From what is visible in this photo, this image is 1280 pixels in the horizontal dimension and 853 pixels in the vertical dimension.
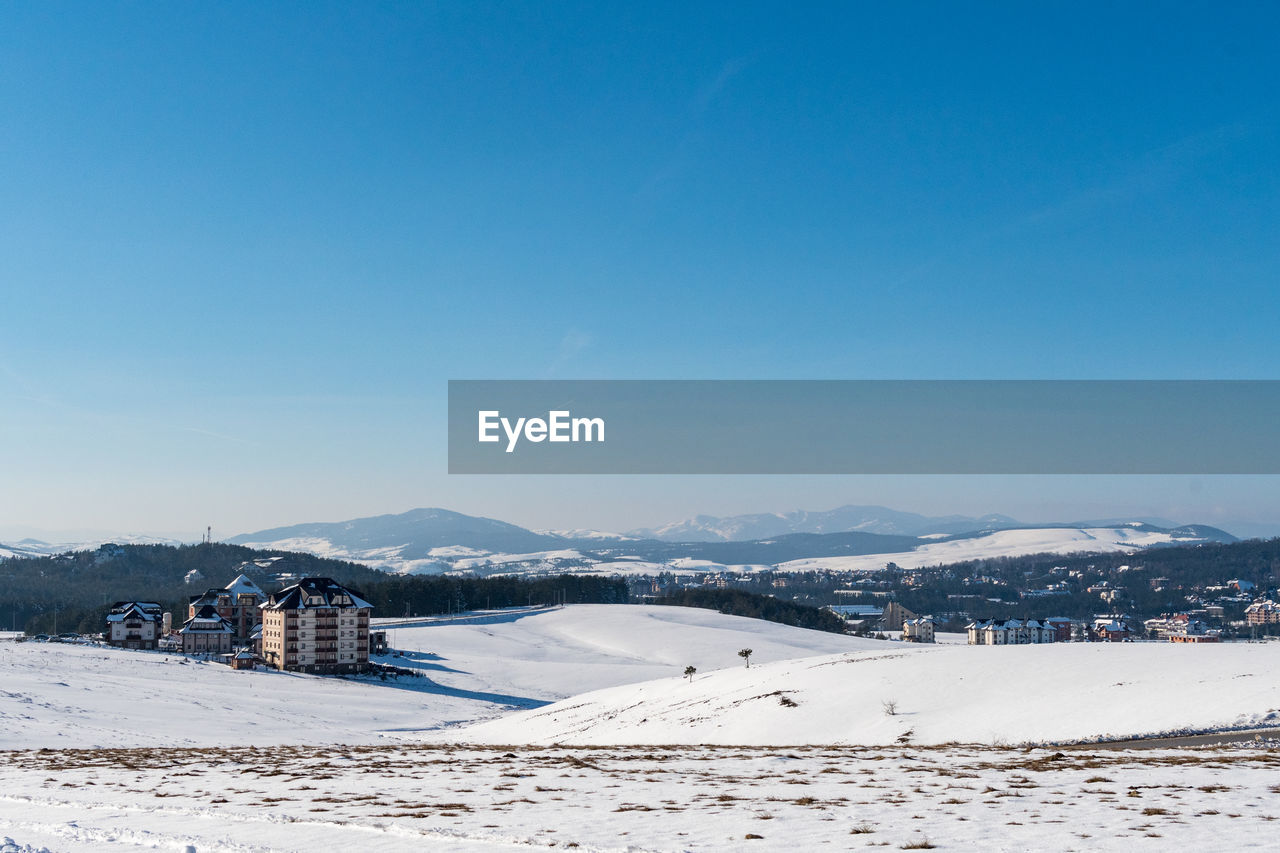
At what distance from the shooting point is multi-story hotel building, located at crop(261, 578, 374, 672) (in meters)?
103

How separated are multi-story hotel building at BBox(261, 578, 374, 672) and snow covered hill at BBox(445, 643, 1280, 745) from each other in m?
56.1

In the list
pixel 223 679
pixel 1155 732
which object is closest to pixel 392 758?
pixel 1155 732

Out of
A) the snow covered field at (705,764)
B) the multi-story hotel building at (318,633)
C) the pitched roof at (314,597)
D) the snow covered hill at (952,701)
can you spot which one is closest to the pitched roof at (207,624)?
the pitched roof at (314,597)

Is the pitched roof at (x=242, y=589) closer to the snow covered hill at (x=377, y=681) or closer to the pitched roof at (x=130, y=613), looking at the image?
the pitched roof at (x=130, y=613)

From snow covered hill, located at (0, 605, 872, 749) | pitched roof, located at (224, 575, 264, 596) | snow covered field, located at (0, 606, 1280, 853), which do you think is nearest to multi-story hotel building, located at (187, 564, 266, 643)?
pitched roof, located at (224, 575, 264, 596)

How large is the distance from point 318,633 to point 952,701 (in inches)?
3212

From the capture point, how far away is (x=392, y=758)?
92.9ft

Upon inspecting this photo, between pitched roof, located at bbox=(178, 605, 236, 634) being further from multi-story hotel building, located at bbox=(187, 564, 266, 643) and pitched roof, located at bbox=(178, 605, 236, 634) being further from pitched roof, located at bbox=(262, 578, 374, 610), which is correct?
pitched roof, located at bbox=(262, 578, 374, 610)

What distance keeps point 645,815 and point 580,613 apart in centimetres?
14412

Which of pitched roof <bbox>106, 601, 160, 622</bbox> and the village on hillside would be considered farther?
pitched roof <bbox>106, 601, 160, 622</bbox>

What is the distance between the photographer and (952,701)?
123ft

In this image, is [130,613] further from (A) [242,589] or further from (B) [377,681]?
(B) [377,681]

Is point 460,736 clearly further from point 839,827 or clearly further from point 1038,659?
point 839,827

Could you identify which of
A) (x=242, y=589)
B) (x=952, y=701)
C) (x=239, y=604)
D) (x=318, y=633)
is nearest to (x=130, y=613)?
(x=239, y=604)
